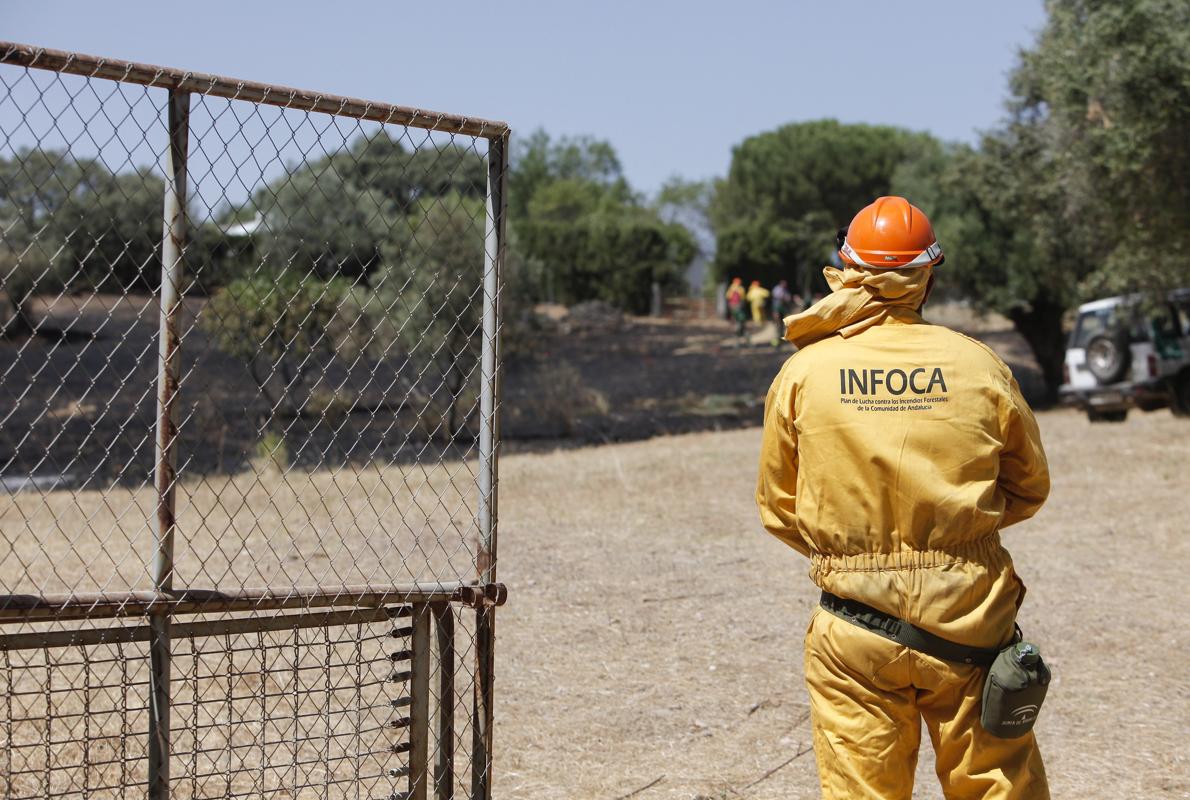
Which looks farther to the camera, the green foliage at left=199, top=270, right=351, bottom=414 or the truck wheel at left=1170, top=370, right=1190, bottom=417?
the truck wheel at left=1170, top=370, right=1190, bottom=417

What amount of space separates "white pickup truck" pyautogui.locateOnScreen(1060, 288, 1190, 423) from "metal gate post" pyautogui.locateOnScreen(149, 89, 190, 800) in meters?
14.8

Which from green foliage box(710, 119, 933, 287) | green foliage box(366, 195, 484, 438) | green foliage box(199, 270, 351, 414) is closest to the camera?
green foliage box(199, 270, 351, 414)

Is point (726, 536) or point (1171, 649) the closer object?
point (1171, 649)

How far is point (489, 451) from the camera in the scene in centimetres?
372

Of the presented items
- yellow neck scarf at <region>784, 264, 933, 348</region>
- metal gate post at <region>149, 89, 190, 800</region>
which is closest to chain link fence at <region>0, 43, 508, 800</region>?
metal gate post at <region>149, 89, 190, 800</region>

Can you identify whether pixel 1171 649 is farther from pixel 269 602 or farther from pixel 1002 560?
pixel 269 602

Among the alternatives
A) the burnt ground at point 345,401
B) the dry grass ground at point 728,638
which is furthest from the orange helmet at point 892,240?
the burnt ground at point 345,401

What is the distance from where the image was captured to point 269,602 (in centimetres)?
338

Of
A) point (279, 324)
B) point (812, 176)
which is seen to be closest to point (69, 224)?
point (279, 324)

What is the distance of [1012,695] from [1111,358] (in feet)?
48.1

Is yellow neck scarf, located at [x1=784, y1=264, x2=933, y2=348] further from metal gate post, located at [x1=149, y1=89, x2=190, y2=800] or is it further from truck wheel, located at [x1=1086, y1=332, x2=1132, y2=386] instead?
truck wheel, located at [x1=1086, y1=332, x2=1132, y2=386]

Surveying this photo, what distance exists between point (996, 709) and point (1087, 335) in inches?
602

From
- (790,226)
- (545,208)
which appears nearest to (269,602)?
(790,226)

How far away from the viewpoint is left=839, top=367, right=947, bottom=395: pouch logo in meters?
2.93
